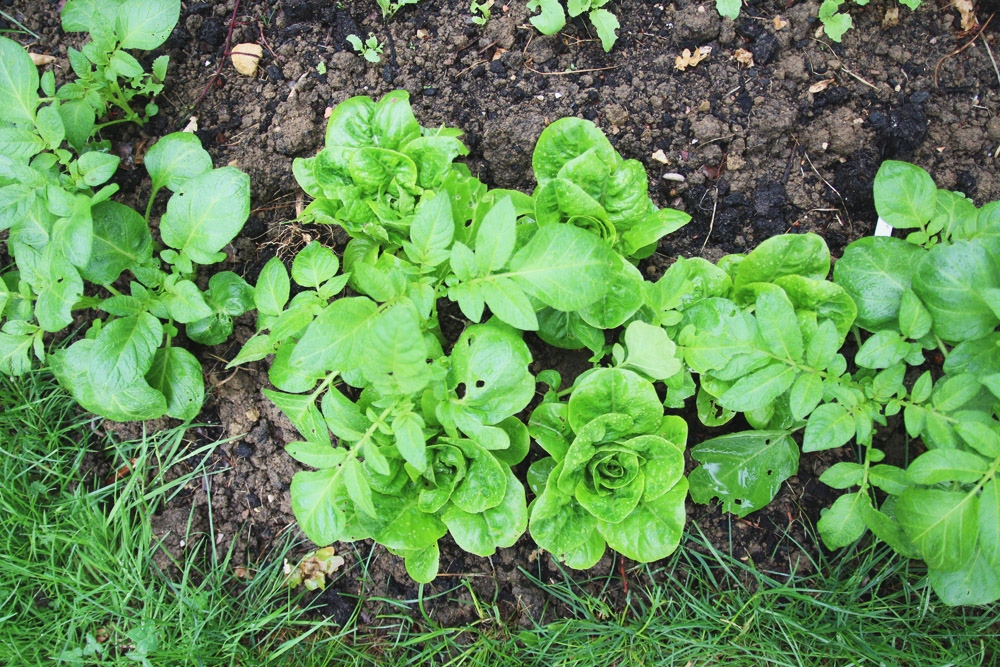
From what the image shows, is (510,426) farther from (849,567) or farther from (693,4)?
(693,4)

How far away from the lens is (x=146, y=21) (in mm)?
2312

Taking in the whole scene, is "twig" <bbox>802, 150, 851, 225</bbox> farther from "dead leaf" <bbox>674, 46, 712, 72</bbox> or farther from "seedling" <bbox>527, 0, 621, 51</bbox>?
"seedling" <bbox>527, 0, 621, 51</bbox>

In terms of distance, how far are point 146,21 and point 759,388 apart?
231cm

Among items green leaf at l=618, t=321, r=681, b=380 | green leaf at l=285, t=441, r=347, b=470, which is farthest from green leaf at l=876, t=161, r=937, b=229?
green leaf at l=285, t=441, r=347, b=470

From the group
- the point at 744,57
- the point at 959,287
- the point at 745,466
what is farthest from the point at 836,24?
the point at 745,466

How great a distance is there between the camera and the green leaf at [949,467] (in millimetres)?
1783

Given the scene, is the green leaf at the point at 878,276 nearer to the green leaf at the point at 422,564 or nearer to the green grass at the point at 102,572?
the green leaf at the point at 422,564

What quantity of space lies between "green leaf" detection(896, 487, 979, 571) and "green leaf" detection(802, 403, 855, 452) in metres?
0.26

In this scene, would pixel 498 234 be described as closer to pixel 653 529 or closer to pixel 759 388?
pixel 759 388

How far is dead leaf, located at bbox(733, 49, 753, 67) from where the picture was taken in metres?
2.49

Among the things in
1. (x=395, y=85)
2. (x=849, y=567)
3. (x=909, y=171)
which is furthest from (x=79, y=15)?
(x=849, y=567)

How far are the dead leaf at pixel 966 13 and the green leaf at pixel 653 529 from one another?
6.57 ft

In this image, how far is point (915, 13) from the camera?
2.52 meters

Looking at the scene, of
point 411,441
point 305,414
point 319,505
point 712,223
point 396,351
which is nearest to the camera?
point 396,351
